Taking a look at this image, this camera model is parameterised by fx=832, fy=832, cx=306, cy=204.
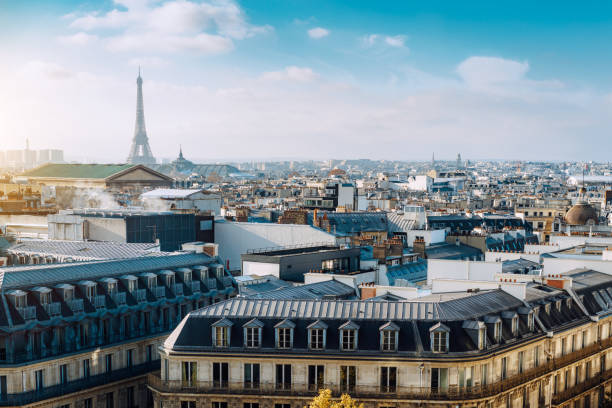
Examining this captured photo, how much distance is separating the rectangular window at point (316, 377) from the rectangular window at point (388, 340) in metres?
3.00

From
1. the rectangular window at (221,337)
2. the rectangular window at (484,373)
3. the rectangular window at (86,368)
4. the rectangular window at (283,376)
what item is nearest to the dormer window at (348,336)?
the rectangular window at (283,376)

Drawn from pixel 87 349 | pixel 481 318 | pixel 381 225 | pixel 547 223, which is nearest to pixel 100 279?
pixel 87 349

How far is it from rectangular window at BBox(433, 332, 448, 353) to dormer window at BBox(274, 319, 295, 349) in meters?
6.49

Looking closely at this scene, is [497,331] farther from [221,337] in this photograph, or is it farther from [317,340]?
[221,337]

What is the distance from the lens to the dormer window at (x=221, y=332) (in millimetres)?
38125

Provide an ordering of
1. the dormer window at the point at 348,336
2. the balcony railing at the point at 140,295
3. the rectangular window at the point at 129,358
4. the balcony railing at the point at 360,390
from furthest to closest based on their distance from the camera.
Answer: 1. the balcony railing at the point at 140,295
2. the rectangular window at the point at 129,358
3. the dormer window at the point at 348,336
4. the balcony railing at the point at 360,390

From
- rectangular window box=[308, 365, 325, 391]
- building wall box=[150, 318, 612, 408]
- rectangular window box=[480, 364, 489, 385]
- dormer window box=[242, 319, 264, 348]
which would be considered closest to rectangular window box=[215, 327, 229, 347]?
building wall box=[150, 318, 612, 408]

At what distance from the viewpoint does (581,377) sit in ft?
163

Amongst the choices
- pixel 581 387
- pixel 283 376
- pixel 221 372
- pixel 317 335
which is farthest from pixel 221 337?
pixel 581 387

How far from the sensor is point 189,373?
38.1 metres

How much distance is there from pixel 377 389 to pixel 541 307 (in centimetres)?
1292

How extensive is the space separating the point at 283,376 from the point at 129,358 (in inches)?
482

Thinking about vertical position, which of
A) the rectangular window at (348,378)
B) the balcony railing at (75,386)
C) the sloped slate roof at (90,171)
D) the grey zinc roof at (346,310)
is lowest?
the balcony railing at (75,386)

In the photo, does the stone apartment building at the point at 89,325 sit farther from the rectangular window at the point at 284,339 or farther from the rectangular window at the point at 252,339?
the rectangular window at the point at 284,339
